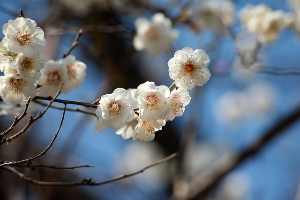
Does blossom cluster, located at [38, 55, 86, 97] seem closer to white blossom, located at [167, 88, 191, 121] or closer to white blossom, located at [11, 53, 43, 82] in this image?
white blossom, located at [11, 53, 43, 82]

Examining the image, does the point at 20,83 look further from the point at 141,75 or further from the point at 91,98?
the point at 141,75

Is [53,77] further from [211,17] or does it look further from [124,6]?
[124,6]

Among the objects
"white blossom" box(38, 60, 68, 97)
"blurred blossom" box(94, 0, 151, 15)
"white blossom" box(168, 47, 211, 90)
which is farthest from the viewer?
"blurred blossom" box(94, 0, 151, 15)

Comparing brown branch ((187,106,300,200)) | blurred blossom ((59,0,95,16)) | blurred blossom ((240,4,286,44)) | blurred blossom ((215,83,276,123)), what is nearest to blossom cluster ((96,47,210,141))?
blurred blossom ((240,4,286,44))

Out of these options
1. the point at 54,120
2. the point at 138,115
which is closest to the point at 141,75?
the point at 54,120

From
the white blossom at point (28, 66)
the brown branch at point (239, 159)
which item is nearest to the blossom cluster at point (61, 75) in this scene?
the white blossom at point (28, 66)

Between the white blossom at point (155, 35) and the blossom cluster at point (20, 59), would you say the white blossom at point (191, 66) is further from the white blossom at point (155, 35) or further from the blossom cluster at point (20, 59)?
the white blossom at point (155, 35)

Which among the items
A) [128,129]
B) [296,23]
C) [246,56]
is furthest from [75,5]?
[128,129]
